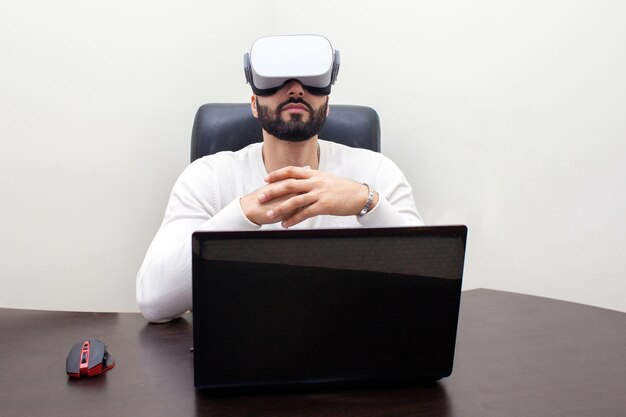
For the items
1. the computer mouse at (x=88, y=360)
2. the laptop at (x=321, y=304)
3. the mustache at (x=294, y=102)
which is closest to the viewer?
the laptop at (x=321, y=304)

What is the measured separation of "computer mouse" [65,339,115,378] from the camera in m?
0.89

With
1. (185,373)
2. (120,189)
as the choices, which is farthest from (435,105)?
(185,373)

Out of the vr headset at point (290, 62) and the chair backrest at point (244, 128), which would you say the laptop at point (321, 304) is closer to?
the vr headset at point (290, 62)

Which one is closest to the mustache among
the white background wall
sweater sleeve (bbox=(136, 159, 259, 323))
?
sweater sleeve (bbox=(136, 159, 259, 323))

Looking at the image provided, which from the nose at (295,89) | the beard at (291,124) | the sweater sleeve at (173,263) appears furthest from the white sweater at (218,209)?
the nose at (295,89)

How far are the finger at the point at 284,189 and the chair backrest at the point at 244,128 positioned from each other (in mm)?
634

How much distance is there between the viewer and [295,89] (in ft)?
4.43

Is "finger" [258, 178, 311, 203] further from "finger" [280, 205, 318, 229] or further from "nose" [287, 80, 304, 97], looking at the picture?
"nose" [287, 80, 304, 97]

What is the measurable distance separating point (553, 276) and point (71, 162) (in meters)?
1.47

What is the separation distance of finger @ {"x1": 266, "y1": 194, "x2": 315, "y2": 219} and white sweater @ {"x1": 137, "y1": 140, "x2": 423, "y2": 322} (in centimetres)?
6

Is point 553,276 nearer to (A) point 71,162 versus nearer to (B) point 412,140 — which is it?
(B) point 412,140

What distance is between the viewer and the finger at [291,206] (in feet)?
3.45

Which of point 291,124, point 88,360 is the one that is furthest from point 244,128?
point 88,360

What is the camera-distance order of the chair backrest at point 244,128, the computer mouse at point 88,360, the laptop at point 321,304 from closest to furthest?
the laptop at point 321,304
the computer mouse at point 88,360
the chair backrest at point 244,128
